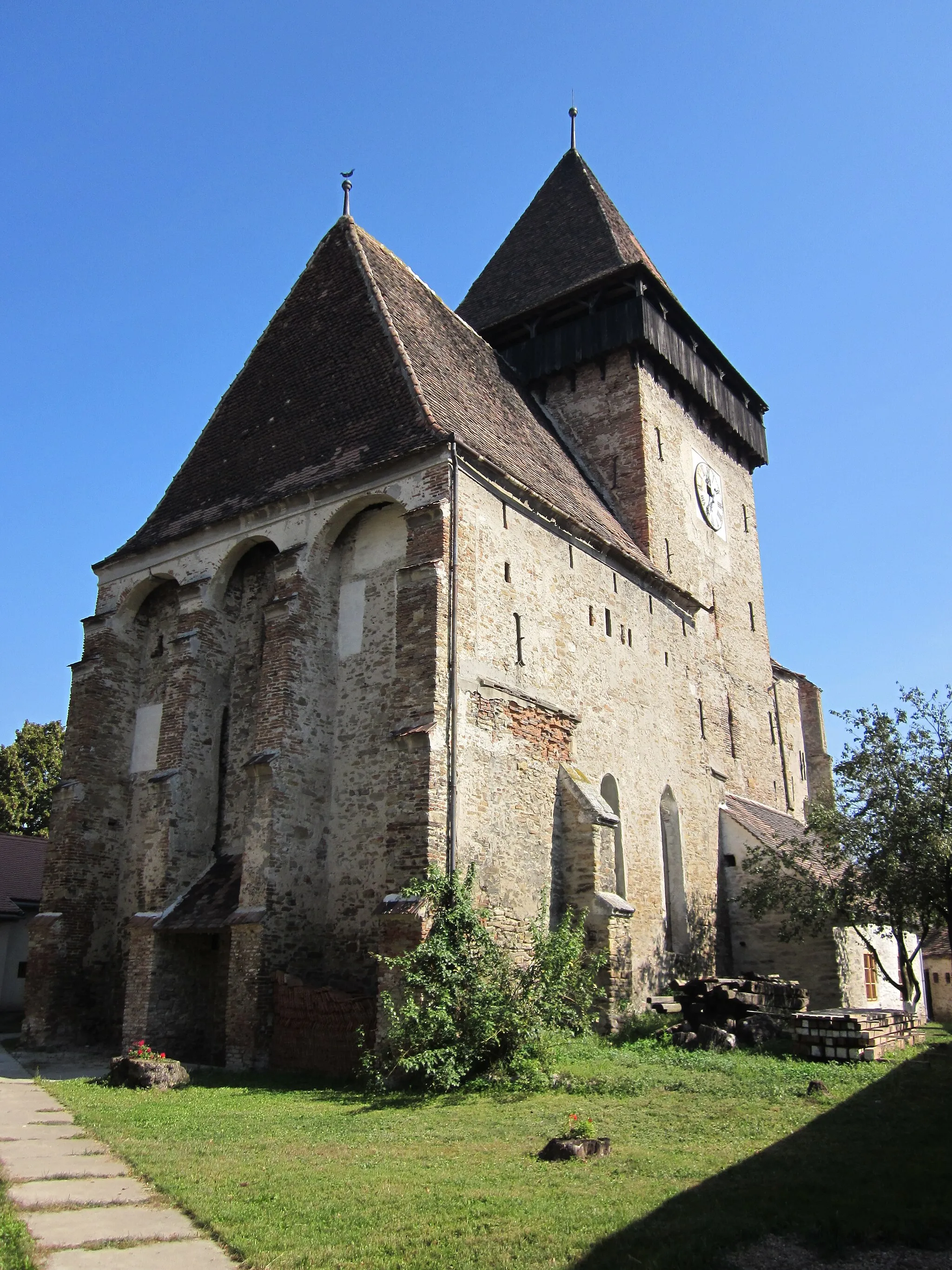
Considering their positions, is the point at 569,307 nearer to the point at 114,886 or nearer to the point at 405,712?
the point at 405,712

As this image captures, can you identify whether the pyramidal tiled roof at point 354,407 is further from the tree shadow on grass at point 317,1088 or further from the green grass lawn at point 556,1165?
the green grass lawn at point 556,1165

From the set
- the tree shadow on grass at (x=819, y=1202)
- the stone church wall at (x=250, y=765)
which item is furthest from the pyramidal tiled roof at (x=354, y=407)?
the tree shadow on grass at (x=819, y=1202)

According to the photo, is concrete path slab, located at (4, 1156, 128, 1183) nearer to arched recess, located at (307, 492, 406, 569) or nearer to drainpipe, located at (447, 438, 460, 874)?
drainpipe, located at (447, 438, 460, 874)

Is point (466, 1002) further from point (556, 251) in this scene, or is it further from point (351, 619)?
point (556, 251)

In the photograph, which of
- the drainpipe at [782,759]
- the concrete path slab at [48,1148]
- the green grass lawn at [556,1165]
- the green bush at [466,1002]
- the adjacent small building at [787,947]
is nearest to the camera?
the green grass lawn at [556,1165]

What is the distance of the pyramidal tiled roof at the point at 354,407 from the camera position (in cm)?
1664

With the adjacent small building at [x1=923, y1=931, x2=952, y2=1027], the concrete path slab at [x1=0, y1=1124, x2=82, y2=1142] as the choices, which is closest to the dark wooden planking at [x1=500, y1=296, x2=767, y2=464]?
the adjacent small building at [x1=923, y1=931, x2=952, y2=1027]

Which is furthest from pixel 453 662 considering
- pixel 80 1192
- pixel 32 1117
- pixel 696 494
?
pixel 696 494

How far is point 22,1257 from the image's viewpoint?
5.19 m

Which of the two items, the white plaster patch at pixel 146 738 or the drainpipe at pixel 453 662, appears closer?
the drainpipe at pixel 453 662

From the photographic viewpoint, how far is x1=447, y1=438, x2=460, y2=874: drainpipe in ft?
43.6

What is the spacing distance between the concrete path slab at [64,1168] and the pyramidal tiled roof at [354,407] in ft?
33.9

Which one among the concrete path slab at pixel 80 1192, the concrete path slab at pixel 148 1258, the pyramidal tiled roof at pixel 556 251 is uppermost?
the pyramidal tiled roof at pixel 556 251

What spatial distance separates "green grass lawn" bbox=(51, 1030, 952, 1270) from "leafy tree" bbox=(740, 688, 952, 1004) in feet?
17.0
